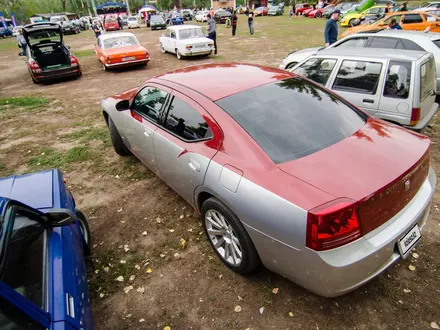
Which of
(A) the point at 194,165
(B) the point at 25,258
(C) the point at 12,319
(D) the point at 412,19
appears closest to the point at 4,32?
(D) the point at 412,19

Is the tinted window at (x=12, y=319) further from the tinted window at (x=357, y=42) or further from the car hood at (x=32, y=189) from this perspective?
the tinted window at (x=357, y=42)

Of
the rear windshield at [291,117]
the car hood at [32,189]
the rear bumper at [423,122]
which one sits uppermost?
the rear windshield at [291,117]

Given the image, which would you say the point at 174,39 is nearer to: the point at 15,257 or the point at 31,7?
the point at 15,257

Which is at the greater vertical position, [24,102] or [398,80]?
[398,80]

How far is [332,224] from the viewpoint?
1852mm

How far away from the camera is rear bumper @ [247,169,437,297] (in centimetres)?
191

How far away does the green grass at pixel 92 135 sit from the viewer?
5905 mm

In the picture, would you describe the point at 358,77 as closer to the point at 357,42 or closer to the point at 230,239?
the point at 357,42

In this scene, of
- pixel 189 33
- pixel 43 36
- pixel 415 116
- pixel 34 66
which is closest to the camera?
pixel 415 116

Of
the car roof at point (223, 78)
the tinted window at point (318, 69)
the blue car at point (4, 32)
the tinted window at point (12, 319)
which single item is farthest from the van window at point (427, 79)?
the blue car at point (4, 32)

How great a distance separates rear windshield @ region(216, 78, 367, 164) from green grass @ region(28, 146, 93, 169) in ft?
11.7

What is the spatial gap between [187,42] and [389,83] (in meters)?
10.4

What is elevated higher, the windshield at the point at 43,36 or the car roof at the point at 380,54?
the windshield at the point at 43,36

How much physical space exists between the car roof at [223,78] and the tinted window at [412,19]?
13869 mm
